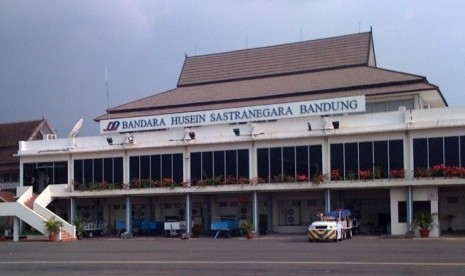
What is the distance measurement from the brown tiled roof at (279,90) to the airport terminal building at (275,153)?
105 mm

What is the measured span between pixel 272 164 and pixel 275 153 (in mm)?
729

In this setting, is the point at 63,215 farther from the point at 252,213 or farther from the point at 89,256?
the point at 89,256

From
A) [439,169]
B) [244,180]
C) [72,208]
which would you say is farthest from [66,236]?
[439,169]

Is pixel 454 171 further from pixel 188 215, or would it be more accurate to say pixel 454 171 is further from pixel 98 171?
pixel 98 171

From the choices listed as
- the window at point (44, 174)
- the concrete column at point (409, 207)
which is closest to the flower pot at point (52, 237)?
the window at point (44, 174)

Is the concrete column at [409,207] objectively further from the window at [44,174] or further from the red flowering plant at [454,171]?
the window at [44,174]

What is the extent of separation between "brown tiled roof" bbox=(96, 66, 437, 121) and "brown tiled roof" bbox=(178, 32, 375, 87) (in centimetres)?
74

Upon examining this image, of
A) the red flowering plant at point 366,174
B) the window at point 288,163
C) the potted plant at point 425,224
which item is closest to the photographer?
the potted plant at point 425,224

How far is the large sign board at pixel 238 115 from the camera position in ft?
148

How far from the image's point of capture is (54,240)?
46.2m

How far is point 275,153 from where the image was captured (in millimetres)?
44500

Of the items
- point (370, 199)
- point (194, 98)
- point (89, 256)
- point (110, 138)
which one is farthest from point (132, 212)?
point (89, 256)

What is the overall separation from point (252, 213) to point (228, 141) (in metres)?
5.06

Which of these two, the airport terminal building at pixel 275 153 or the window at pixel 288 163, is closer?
the airport terminal building at pixel 275 153
